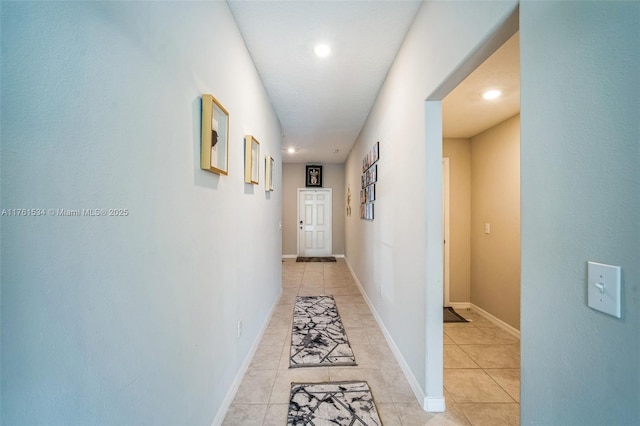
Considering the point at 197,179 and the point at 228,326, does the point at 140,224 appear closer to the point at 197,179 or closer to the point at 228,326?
the point at 197,179

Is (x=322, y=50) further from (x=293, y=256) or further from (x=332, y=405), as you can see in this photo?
(x=293, y=256)

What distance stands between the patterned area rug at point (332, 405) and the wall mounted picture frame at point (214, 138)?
156 centimetres

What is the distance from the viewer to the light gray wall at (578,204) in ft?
1.86

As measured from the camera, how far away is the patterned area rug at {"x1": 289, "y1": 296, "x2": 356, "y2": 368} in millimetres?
2170

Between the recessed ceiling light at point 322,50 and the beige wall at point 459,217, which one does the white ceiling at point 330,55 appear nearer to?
the recessed ceiling light at point 322,50

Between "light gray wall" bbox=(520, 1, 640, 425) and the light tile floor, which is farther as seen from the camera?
the light tile floor

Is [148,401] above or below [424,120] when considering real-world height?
below

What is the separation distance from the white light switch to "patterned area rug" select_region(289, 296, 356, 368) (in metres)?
1.87

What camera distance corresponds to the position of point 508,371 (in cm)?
208

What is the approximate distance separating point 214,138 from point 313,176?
5752 mm

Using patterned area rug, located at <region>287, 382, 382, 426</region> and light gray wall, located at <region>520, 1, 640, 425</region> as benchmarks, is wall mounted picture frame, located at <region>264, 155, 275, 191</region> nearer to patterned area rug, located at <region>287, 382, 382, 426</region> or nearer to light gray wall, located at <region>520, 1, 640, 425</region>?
patterned area rug, located at <region>287, 382, 382, 426</region>

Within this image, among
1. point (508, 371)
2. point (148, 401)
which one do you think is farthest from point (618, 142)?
point (508, 371)

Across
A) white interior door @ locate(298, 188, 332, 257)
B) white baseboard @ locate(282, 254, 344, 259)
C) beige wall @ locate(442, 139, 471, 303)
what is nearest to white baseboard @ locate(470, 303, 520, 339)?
beige wall @ locate(442, 139, 471, 303)

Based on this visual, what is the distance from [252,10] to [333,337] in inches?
110
